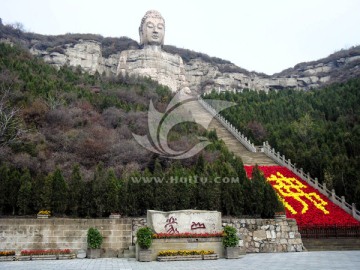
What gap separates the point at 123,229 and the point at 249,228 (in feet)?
16.1

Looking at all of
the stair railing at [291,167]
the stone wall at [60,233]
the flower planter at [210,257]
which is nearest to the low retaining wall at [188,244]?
the flower planter at [210,257]

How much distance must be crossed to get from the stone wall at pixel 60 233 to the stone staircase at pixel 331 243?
746 cm

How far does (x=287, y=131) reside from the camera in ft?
115

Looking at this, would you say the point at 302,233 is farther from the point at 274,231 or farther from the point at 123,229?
the point at 123,229

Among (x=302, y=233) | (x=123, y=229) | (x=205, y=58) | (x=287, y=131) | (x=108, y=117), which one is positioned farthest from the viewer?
(x=205, y=58)

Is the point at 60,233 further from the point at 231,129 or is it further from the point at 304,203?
the point at 231,129

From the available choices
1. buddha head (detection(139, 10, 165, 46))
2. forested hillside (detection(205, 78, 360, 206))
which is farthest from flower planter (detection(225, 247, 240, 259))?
buddha head (detection(139, 10, 165, 46))

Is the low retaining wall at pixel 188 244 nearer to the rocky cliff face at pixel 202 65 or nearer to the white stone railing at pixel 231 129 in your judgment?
the white stone railing at pixel 231 129

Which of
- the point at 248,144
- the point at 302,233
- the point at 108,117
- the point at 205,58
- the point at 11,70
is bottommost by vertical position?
the point at 302,233

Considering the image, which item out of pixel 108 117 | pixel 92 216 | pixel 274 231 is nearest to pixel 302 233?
pixel 274 231

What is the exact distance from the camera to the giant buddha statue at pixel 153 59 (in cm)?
6456

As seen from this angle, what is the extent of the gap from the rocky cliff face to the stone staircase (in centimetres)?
5757

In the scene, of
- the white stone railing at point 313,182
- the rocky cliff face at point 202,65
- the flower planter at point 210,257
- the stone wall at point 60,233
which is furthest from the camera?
the rocky cliff face at point 202,65

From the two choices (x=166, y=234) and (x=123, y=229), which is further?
(x=123, y=229)
